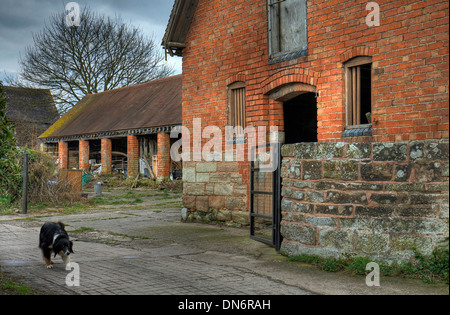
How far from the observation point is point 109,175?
2869cm

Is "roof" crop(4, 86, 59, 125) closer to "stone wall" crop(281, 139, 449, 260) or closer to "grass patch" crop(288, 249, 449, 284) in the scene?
"stone wall" crop(281, 139, 449, 260)

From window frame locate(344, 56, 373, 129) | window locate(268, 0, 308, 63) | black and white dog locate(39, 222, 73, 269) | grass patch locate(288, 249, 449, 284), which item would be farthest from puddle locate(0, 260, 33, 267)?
window locate(268, 0, 308, 63)

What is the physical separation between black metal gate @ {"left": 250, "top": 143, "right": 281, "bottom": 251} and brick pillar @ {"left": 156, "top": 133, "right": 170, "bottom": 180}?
15.8 meters

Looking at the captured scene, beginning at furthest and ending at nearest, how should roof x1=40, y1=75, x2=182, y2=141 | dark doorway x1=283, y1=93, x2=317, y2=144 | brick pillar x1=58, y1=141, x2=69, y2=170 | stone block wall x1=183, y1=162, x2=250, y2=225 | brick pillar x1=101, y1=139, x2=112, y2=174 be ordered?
brick pillar x1=58, y1=141, x2=69, y2=170, brick pillar x1=101, y1=139, x2=112, y2=174, roof x1=40, y1=75, x2=182, y2=141, dark doorway x1=283, y1=93, x2=317, y2=144, stone block wall x1=183, y1=162, x2=250, y2=225

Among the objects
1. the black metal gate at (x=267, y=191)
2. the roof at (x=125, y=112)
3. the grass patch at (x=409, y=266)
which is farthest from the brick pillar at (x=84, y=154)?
the grass patch at (x=409, y=266)

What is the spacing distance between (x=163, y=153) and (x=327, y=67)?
641 inches

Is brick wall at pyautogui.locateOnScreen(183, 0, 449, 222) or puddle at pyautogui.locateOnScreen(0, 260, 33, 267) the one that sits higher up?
brick wall at pyautogui.locateOnScreen(183, 0, 449, 222)

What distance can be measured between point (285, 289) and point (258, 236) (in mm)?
3089

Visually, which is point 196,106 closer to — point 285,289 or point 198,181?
point 198,181

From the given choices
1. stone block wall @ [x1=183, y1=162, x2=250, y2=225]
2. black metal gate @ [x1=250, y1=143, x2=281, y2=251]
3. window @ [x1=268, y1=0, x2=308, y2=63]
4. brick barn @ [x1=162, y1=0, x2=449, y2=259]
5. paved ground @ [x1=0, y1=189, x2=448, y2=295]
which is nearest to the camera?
paved ground @ [x1=0, y1=189, x2=448, y2=295]

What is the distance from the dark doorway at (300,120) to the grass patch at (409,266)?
6308 millimetres

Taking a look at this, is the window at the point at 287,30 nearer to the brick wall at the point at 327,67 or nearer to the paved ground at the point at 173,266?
the brick wall at the point at 327,67

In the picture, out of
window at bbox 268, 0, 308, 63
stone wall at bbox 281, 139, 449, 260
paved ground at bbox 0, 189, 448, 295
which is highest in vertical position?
window at bbox 268, 0, 308, 63

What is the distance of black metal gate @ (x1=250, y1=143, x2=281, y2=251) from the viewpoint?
7.73 metres
